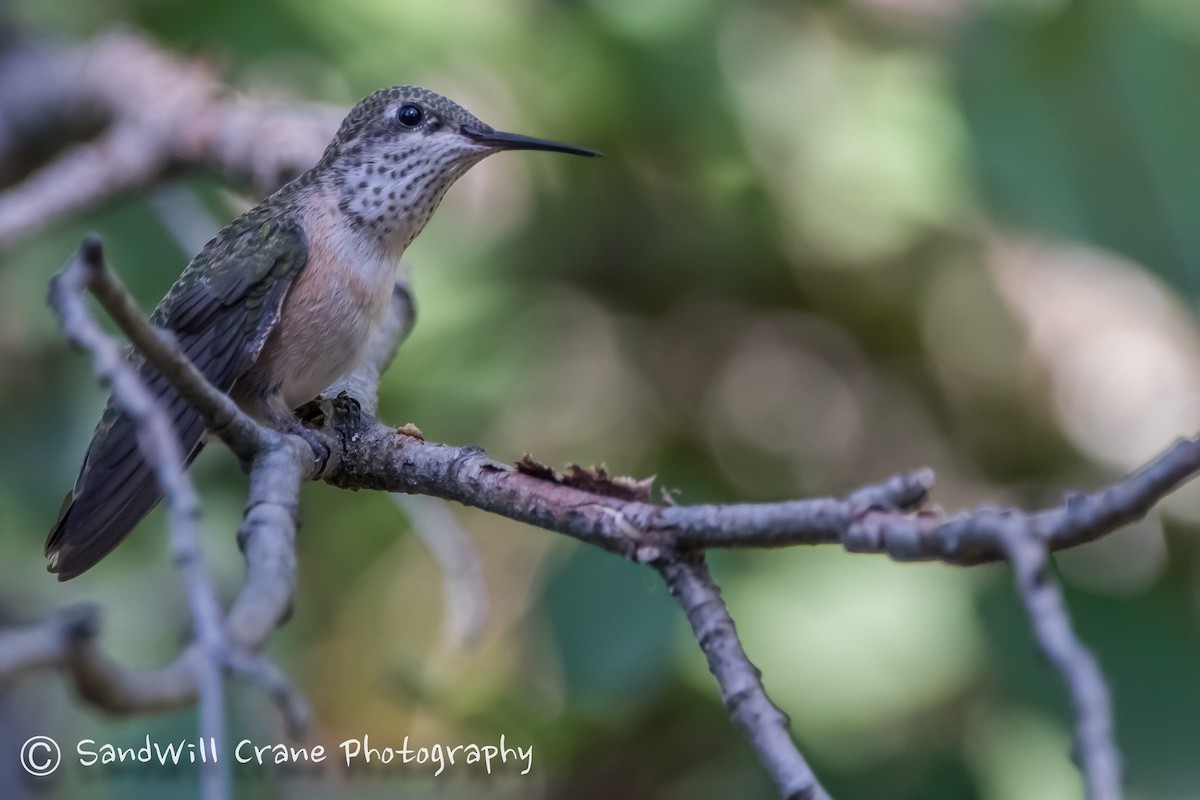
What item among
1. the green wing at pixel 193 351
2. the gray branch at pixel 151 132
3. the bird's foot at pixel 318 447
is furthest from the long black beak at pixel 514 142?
the bird's foot at pixel 318 447

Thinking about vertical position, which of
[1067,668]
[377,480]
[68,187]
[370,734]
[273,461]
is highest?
[68,187]

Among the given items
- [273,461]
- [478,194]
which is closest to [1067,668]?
[273,461]

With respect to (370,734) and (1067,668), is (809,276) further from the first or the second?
(1067,668)

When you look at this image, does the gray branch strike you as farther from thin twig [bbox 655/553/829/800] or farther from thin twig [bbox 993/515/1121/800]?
thin twig [bbox 993/515/1121/800]

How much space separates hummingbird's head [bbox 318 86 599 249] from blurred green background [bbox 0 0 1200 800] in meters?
0.80

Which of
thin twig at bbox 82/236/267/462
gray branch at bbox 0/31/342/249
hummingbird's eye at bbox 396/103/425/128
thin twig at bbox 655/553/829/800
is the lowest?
thin twig at bbox 655/553/829/800

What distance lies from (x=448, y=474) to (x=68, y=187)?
2.11 metres

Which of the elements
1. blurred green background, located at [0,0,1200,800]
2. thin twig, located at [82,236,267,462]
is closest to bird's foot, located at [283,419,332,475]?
thin twig, located at [82,236,267,462]

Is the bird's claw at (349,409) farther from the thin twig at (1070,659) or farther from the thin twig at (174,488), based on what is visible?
the thin twig at (1070,659)

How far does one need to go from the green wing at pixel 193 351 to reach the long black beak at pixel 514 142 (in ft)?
1.76

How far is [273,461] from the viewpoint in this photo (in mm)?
1764

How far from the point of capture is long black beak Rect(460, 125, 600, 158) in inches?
121

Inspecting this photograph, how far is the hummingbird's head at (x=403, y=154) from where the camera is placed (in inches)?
120

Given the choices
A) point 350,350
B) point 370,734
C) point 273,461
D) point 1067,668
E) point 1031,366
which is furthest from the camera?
point 1031,366
